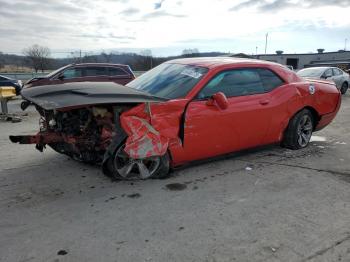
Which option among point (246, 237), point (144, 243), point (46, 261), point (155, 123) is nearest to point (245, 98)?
point (155, 123)

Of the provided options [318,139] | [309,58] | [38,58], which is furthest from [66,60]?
[318,139]

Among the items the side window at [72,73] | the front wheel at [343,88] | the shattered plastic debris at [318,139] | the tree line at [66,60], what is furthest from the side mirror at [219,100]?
the tree line at [66,60]

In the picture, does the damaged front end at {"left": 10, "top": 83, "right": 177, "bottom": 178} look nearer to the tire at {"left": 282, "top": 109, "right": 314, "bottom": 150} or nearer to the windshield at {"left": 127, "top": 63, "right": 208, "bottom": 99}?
the windshield at {"left": 127, "top": 63, "right": 208, "bottom": 99}

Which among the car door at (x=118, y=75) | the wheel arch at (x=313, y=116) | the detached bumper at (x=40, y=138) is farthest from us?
the car door at (x=118, y=75)

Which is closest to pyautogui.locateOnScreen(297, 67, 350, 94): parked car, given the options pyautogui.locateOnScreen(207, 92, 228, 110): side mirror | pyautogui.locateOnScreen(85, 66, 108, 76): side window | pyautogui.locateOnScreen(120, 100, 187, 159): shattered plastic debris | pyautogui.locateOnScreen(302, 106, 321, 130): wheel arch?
pyautogui.locateOnScreen(85, 66, 108, 76): side window

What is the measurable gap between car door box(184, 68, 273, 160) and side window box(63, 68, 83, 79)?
32.1 feet

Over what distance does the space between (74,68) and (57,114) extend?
9.68 metres

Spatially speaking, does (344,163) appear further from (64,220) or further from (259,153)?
(64,220)

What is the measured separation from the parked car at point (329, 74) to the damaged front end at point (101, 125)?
12.9 meters

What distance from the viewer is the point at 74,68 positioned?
1399 centimetres

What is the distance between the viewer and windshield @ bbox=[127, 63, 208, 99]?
194 inches

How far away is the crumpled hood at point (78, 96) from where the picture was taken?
4.11 m

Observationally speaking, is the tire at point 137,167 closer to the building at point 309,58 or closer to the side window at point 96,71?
the side window at point 96,71

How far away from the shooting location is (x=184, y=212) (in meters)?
3.81
